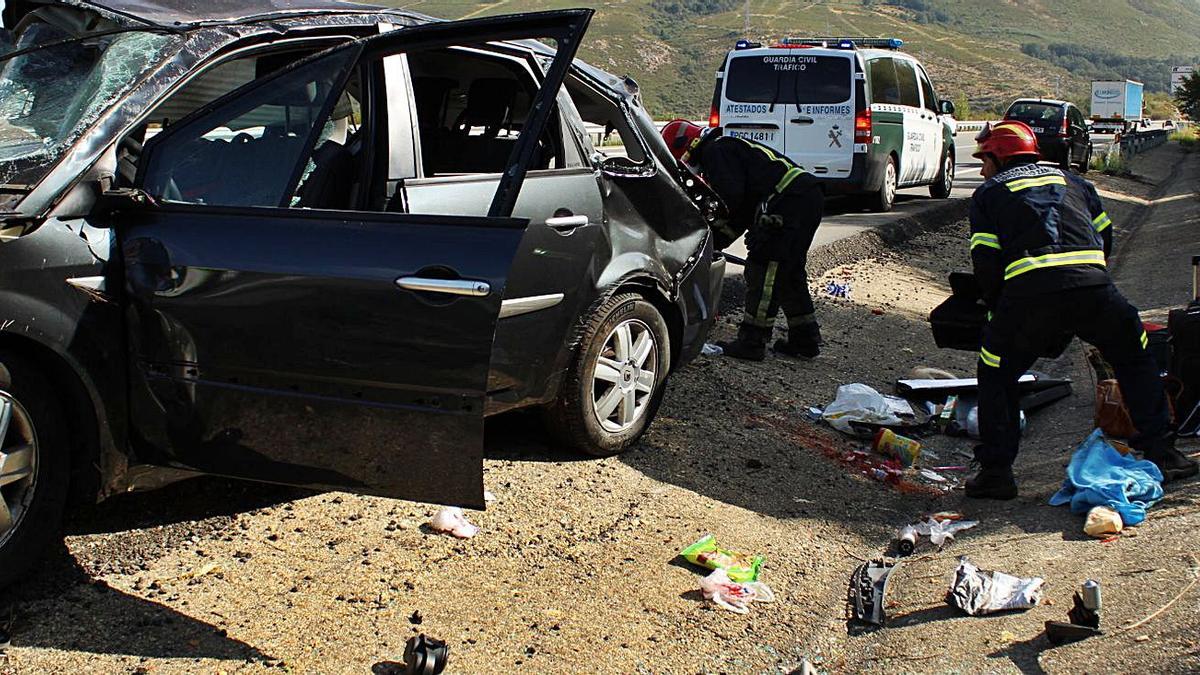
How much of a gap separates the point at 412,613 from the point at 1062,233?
3072 mm

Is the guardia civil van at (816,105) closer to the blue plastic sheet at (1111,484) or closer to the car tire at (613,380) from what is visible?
the car tire at (613,380)

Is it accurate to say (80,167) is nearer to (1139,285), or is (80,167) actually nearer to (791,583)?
(791,583)

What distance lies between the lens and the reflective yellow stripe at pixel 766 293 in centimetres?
743

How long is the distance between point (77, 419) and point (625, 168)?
8.19 ft

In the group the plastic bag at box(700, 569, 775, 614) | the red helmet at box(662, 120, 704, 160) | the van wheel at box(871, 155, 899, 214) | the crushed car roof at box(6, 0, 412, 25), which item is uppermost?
the crushed car roof at box(6, 0, 412, 25)

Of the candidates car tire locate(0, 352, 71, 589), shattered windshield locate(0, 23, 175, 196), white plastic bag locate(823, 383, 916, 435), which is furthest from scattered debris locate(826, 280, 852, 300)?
car tire locate(0, 352, 71, 589)

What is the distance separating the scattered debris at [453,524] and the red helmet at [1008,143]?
2.71 metres

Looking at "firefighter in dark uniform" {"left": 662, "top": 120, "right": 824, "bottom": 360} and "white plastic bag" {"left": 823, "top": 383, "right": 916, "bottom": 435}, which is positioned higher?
"firefighter in dark uniform" {"left": 662, "top": 120, "right": 824, "bottom": 360}

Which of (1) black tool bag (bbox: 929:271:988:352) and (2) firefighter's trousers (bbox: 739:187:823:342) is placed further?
(2) firefighter's trousers (bbox: 739:187:823:342)

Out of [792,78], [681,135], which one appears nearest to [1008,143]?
[681,135]

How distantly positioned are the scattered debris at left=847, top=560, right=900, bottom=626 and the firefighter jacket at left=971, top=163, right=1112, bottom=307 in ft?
4.49

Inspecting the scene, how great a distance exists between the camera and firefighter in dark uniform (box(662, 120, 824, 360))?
7.28 m

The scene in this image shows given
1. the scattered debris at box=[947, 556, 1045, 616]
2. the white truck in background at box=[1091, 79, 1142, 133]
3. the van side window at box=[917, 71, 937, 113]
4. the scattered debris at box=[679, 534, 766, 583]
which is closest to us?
the scattered debris at box=[947, 556, 1045, 616]

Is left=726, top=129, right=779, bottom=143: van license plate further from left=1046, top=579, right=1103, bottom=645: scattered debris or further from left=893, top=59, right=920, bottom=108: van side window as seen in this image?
left=1046, top=579, right=1103, bottom=645: scattered debris
